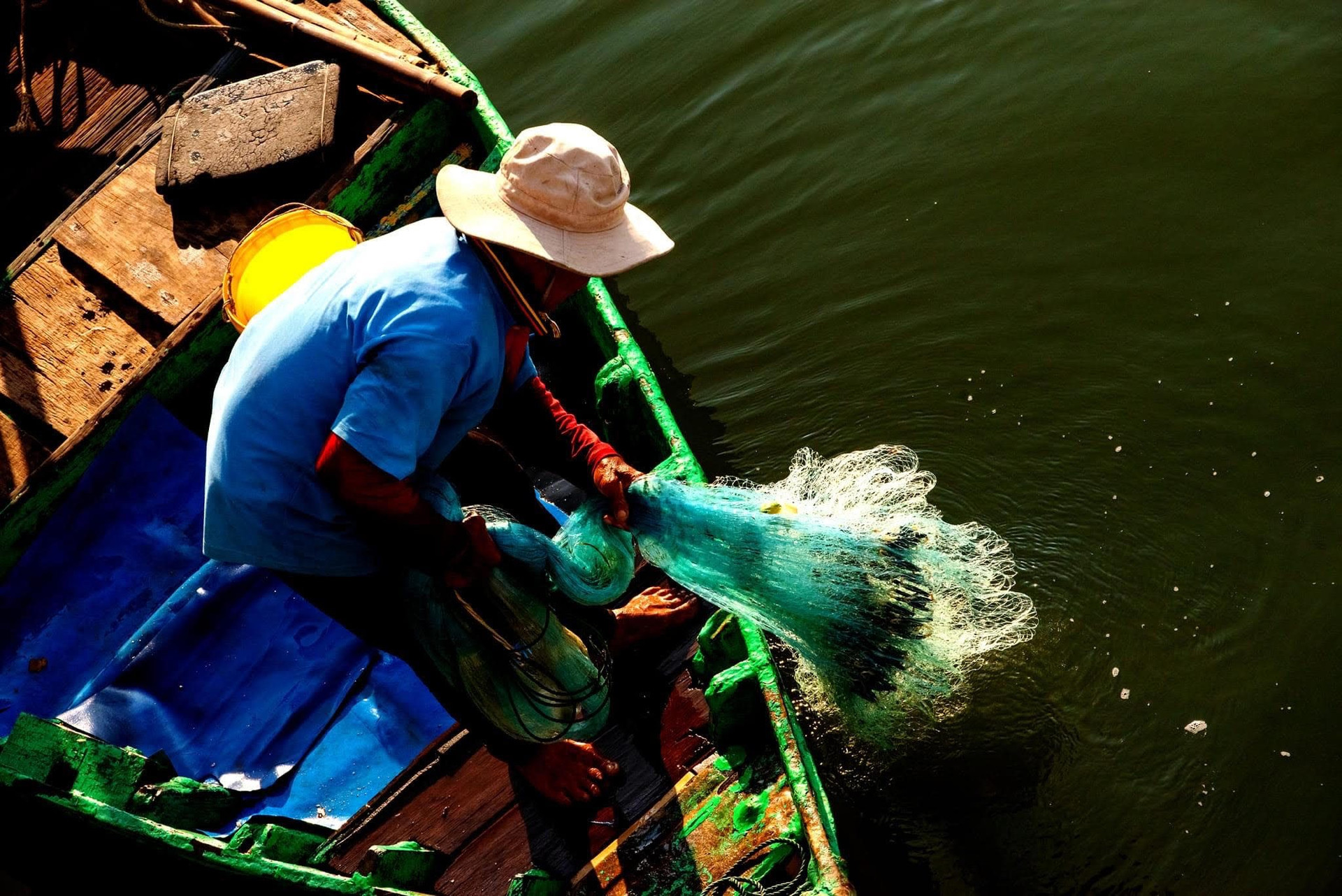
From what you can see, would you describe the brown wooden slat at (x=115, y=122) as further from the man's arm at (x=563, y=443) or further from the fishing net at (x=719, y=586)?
the fishing net at (x=719, y=586)

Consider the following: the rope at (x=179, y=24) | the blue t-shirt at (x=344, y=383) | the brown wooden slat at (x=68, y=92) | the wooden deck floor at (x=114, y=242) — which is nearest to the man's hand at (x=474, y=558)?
the blue t-shirt at (x=344, y=383)

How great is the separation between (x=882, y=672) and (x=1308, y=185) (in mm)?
3945

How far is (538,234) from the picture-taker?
2.79m

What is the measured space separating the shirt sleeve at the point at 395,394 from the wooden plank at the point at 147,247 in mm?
2856

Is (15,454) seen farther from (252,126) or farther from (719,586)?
(719,586)

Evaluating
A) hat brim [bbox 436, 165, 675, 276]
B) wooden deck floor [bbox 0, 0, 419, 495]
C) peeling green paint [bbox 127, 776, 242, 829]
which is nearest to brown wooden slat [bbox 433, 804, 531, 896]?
peeling green paint [bbox 127, 776, 242, 829]

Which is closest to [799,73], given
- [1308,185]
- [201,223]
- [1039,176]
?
[1039,176]

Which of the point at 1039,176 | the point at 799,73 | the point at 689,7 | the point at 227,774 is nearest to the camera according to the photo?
the point at 227,774

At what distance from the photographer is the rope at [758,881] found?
10.6ft

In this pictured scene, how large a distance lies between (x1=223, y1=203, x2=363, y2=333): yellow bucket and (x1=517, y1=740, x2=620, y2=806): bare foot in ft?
6.27

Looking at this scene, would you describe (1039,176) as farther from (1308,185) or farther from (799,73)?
(799,73)

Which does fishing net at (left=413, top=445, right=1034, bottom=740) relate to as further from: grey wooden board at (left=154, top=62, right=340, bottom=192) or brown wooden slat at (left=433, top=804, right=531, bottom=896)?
grey wooden board at (left=154, top=62, right=340, bottom=192)

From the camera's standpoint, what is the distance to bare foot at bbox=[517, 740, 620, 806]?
3627 millimetres

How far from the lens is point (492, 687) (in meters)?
3.33
